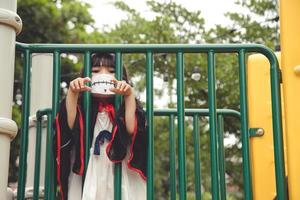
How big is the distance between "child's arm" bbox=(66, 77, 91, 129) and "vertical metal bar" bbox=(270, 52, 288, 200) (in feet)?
2.45

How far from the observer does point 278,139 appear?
7.23 ft

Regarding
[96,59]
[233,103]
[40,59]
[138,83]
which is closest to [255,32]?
[233,103]

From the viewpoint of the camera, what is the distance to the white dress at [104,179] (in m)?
2.16

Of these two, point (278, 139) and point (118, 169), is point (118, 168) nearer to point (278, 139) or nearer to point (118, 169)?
point (118, 169)

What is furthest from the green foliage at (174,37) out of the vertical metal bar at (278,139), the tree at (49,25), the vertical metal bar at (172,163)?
the vertical metal bar at (278,139)

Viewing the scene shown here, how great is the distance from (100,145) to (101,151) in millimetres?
24

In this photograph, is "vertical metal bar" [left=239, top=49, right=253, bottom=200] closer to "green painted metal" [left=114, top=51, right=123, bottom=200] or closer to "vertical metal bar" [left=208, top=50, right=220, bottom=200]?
"vertical metal bar" [left=208, top=50, right=220, bottom=200]

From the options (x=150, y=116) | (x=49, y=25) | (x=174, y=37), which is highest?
(x=49, y=25)

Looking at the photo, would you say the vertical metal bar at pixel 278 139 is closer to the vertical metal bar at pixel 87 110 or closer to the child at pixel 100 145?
the child at pixel 100 145

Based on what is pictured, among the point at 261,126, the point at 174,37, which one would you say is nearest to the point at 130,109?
the point at 261,126

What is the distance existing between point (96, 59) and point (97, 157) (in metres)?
0.42

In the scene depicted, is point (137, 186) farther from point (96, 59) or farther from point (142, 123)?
point (96, 59)

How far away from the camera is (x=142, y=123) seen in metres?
2.24

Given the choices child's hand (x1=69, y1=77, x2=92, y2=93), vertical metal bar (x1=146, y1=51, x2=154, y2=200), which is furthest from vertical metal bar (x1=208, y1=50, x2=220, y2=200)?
child's hand (x1=69, y1=77, x2=92, y2=93)
